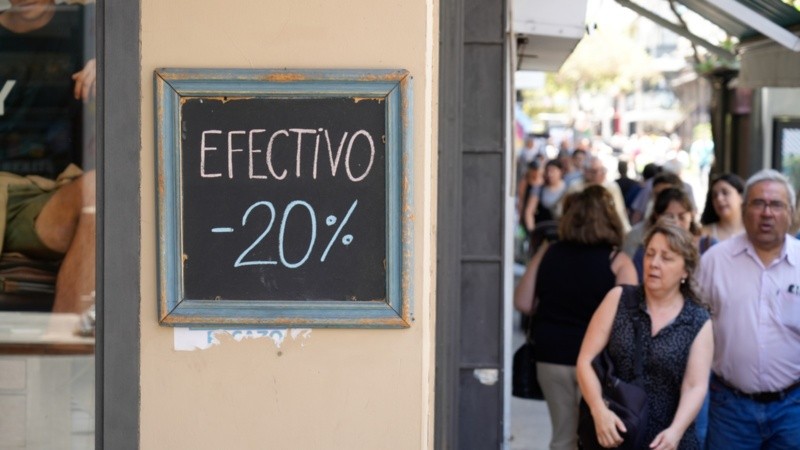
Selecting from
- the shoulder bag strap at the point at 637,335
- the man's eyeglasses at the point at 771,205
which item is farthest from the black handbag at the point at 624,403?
the man's eyeglasses at the point at 771,205

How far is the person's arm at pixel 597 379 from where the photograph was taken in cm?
486

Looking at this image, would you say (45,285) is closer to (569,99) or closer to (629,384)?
(629,384)

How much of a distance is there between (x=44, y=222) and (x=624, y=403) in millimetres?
2311

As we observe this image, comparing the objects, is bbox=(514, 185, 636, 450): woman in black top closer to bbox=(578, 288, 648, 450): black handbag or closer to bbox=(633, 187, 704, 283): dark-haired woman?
bbox=(633, 187, 704, 283): dark-haired woman

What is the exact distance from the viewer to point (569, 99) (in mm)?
63625

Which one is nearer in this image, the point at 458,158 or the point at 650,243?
the point at 458,158

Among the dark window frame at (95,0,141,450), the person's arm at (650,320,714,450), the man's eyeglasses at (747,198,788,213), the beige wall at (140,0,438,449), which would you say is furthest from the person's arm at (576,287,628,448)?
the dark window frame at (95,0,141,450)

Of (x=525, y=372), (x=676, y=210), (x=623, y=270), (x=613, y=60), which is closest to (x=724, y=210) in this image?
(x=676, y=210)

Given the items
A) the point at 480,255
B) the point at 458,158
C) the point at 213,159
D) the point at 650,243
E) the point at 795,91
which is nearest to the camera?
the point at 213,159

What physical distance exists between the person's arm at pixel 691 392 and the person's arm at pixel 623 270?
143 cm

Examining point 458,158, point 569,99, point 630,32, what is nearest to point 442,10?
point 458,158

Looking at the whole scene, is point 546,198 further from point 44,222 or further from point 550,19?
point 44,222

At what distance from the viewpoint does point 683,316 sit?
5.04m

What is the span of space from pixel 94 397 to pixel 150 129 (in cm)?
89
